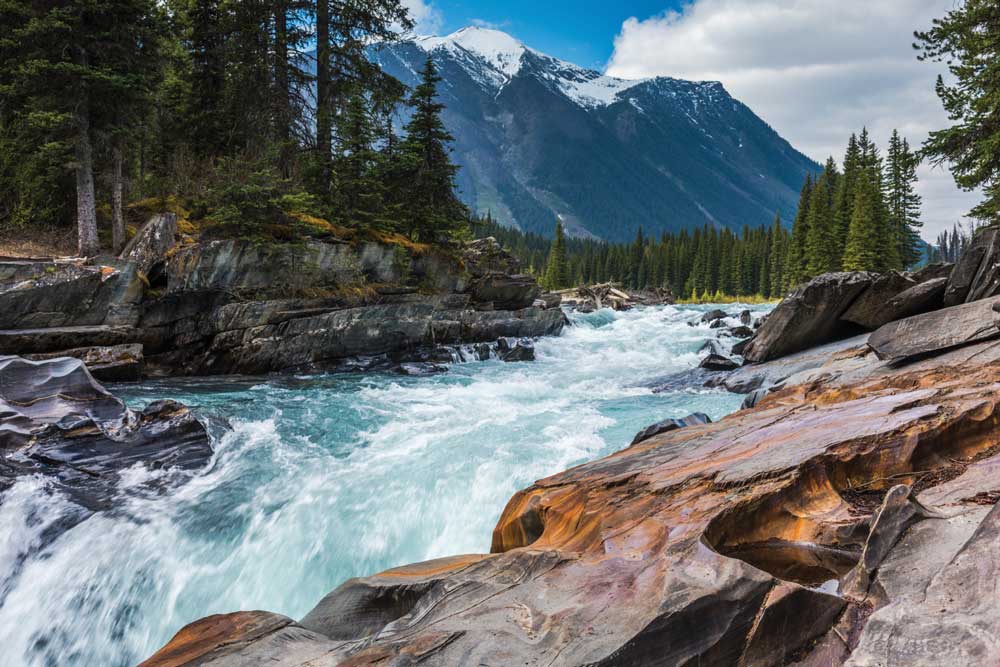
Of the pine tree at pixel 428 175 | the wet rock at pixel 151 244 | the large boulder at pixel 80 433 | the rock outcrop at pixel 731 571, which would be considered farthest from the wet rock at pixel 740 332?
the wet rock at pixel 151 244

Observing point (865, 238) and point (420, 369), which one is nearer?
point (420, 369)

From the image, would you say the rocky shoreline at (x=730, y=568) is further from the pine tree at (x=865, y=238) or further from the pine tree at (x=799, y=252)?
the pine tree at (x=799, y=252)

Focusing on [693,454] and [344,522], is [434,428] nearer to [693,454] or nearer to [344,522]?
[344,522]

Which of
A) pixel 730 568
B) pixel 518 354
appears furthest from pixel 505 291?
pixel 730 568

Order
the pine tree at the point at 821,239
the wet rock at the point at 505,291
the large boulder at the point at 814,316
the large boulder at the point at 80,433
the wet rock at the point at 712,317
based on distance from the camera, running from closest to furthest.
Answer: the large boulder at the point at 80,433
the large boulder at the point at 814,316
the wet rock at the point at 505,291
the wet rock at the point at 712,317
the pine tree at the point at 821,239

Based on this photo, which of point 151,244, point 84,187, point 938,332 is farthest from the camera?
point 151,244

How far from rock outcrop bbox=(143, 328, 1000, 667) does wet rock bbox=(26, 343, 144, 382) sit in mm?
12480

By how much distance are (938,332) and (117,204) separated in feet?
70.2

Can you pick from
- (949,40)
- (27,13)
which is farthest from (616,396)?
(27,13)

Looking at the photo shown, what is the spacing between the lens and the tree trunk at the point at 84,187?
568 inches

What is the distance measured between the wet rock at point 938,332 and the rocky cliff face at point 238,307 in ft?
47.1

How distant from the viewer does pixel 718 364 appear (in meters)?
16.4

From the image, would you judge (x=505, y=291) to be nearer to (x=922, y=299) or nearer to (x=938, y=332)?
(x=922, y=299)

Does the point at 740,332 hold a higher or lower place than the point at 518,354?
higher
